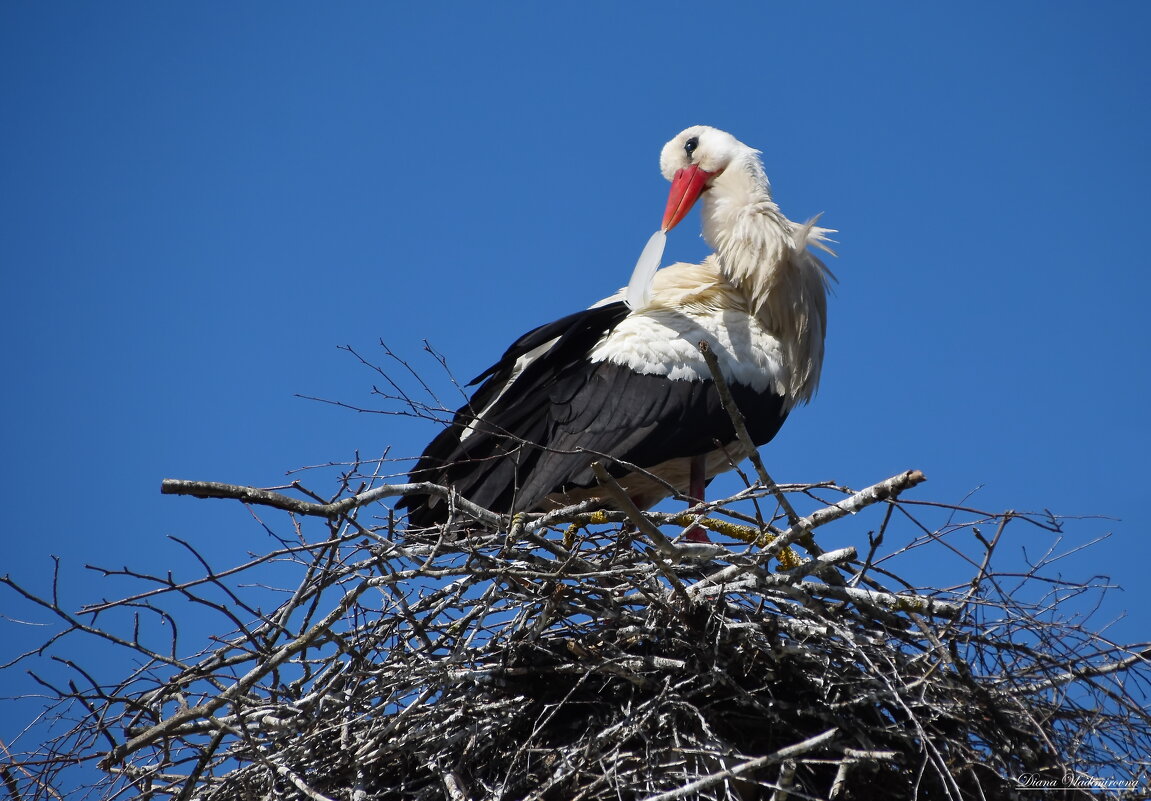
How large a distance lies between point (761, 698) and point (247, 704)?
5.12 feet

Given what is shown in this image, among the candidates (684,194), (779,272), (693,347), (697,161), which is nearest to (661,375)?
(693,347)

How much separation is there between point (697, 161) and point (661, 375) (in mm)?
1478

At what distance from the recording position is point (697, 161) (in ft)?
19.1

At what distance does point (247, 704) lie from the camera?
3.54 meters

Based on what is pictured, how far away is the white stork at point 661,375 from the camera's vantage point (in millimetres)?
4656

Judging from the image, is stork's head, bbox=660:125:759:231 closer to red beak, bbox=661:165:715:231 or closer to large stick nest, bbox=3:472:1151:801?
red beak, bbox=661:165:715:231

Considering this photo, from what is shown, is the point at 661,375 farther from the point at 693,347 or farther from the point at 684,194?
the point at 684,194

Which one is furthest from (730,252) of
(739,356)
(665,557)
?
(665,557)

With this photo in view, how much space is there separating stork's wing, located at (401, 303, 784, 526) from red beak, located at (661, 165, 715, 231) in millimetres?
881

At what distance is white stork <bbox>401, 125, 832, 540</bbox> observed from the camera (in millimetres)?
4656

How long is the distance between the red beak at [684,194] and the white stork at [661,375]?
0.36 ft

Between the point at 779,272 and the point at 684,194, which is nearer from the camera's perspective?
the point at 779,272

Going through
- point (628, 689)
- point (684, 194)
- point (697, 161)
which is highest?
point (697, 161)

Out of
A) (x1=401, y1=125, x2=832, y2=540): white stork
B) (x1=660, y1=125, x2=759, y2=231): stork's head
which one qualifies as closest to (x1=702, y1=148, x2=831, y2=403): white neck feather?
(x1=401, y1=125, x2=832, y2=540): white stork
